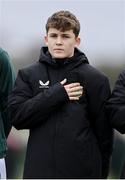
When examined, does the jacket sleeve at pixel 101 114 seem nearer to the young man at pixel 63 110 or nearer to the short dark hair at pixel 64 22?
the young man at pixel 63 110

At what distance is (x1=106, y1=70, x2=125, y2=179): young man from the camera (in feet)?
12.6

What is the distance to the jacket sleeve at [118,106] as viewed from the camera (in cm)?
384

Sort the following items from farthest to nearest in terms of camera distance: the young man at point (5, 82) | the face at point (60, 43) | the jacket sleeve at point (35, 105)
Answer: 1. the young man at point (5, 82)
2. the face at point (60, 43)
3. the jacket sleeve at point (35, 105)

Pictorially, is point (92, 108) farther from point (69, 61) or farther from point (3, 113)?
point (3, 113)

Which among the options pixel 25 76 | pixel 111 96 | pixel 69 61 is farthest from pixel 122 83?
pixel 25 76

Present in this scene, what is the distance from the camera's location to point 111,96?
3.97 m

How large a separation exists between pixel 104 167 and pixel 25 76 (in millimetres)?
863

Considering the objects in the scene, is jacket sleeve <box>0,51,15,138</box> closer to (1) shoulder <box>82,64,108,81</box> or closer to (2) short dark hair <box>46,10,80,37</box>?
(2) short dark hair <box>46,10,80,37</box>

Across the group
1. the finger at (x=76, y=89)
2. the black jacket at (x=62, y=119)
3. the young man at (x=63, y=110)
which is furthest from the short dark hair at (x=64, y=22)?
the finger at (x=76, y=89)

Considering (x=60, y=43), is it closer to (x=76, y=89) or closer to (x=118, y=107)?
(x=76, y=89)

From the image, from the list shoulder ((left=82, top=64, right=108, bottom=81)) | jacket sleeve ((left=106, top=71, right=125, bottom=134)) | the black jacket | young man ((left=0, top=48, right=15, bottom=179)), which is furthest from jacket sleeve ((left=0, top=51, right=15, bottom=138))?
jacket sleeve ((left=106, top=71, right=125, bottom=134))

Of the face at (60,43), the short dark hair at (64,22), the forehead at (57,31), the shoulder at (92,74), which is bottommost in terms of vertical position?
the shoulder at (92,74)

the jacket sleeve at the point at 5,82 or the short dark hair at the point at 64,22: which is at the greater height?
the short dark hair at the point at 64,22

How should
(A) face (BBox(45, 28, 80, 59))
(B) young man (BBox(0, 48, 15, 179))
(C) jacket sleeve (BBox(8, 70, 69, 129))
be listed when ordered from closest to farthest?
(C) jacket sleeve (BBox(8, 70, 69, 129)) → (A) face (BBox(45, 28, 80, 59)) → (B) young man (BBox(0, 48, 15, 179))
